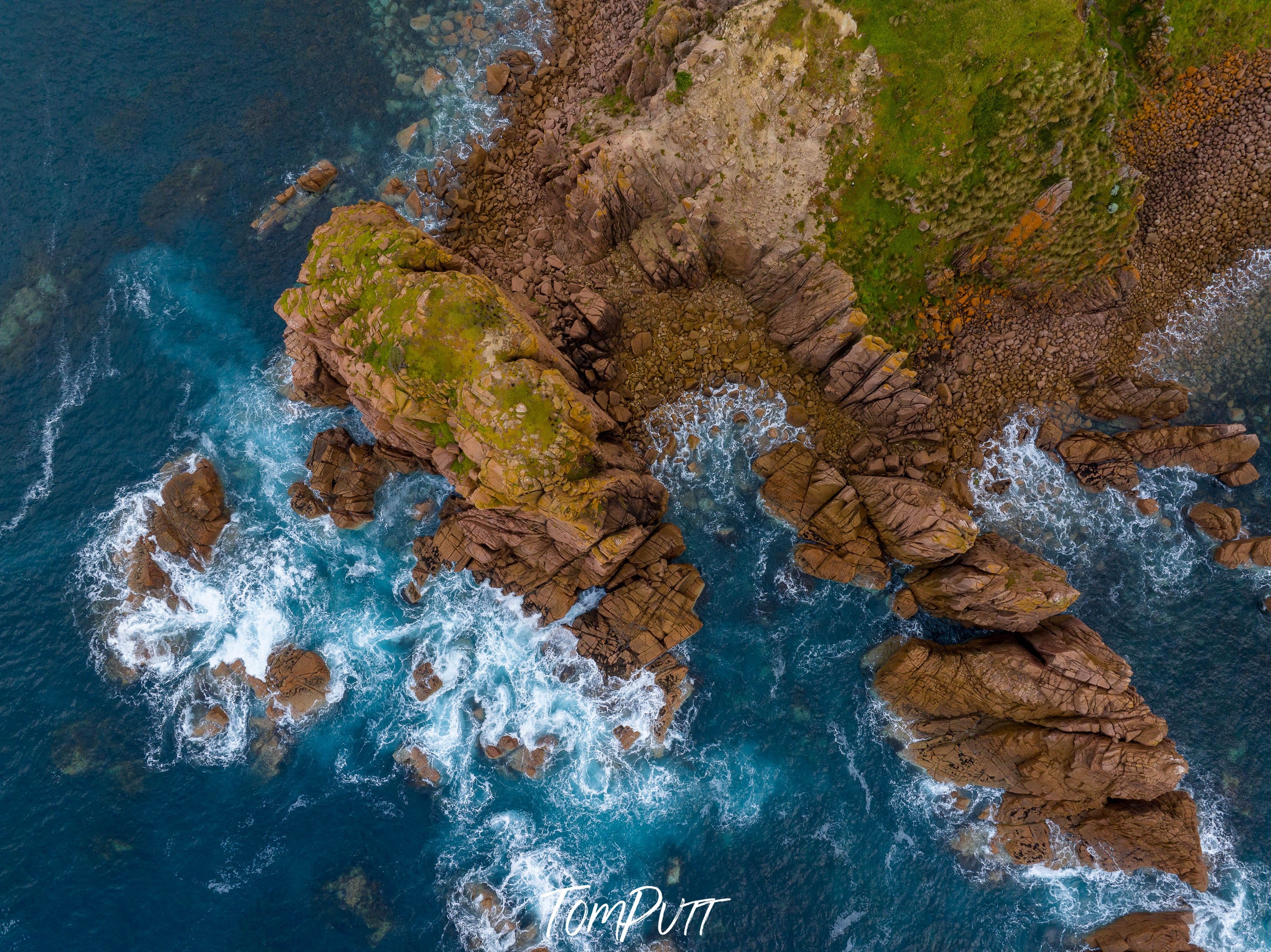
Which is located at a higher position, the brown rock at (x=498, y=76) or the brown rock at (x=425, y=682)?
the brown rock at (x=498, y=76)

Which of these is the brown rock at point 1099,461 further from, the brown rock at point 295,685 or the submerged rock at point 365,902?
the submerged rock at point 365,902

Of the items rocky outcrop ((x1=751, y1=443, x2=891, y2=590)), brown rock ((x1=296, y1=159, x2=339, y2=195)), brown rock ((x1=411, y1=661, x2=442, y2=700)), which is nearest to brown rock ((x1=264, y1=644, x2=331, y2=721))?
brown rock ((x1=411, y1=661, x2=442, y2=700))

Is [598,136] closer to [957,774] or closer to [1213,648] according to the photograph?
[957,774]

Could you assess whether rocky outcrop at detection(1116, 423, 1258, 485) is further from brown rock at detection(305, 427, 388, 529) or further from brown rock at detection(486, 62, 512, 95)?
brown rock at detection(305, 427, 388, 529)

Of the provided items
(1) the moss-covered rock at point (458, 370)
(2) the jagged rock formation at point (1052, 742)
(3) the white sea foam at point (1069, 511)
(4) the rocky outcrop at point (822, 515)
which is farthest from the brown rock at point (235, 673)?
(3) the white sea foam at point (1069, 511)

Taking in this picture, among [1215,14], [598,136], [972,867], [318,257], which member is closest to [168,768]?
[318,257]

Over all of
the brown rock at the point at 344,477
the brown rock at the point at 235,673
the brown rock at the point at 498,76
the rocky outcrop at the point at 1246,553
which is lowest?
the brown rock at the point at 235,673

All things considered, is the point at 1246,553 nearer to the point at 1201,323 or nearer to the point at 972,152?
the point at 1201,323
